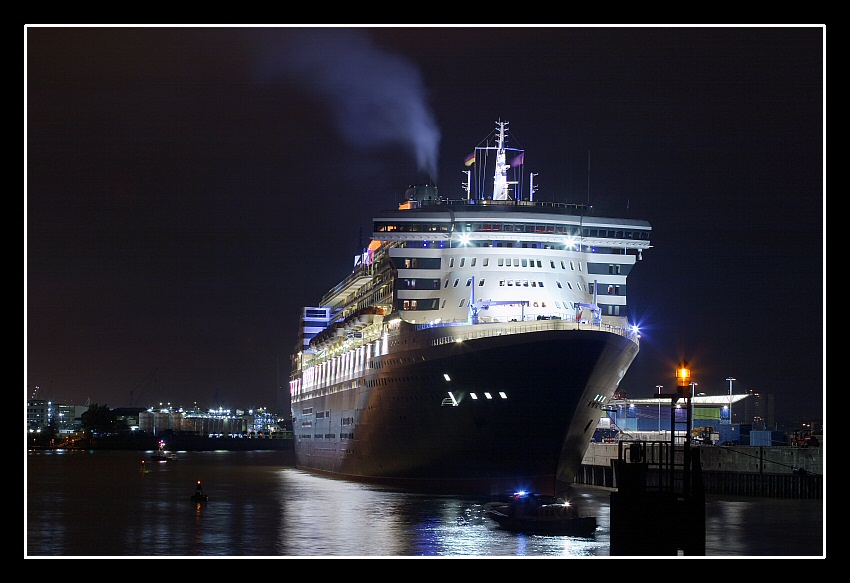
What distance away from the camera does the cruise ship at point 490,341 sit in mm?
50281

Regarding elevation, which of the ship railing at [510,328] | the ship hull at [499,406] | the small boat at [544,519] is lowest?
the small boat at [544,519]

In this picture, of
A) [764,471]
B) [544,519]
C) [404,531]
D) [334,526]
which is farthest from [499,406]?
[764,471]

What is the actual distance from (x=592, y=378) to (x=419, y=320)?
9669 mm

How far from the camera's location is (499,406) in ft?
165

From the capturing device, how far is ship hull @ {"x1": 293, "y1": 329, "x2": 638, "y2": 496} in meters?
49.9

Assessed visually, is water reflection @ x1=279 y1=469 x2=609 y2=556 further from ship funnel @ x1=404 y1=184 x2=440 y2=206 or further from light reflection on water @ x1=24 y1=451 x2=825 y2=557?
ship funnel @ x1=404 y1=184 x2=440 y2=206

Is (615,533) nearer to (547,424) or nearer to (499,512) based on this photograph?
(499,512)

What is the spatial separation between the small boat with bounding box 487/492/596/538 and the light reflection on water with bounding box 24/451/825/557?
23.7 inches

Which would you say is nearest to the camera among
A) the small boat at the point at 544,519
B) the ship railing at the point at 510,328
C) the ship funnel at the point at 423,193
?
the small boat at the point at 544,519

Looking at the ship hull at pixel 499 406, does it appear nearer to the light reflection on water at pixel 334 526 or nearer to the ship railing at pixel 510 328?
the ship railing at pixel 510 328

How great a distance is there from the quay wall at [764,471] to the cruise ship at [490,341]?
10054 millimetres

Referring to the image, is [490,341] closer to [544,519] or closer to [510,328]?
[510,328]

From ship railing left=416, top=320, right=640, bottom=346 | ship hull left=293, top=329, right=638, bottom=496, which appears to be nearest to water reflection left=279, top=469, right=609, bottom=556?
ship hull left=293, top=329, right=638, bottom=496

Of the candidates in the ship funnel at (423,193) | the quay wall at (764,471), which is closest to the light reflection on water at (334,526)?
the quay wall at (764,471)
